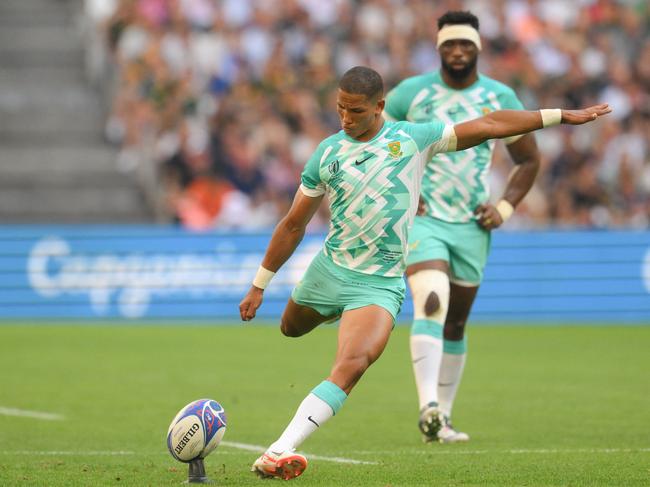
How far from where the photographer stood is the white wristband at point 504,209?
10.4 metres

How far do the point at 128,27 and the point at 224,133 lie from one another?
363 cm

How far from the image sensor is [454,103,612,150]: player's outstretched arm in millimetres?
8000

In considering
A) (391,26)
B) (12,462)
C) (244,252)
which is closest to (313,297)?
(12,462)

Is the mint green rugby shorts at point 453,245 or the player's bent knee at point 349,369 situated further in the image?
the mint green rugby shorts at point 453,245

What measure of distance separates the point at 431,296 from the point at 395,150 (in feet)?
6.85

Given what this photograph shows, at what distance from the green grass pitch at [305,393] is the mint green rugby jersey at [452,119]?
175 cm

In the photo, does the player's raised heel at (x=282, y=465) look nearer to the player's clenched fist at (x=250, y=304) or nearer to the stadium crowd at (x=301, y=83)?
the player's clenched fist at (x=250, y=304)

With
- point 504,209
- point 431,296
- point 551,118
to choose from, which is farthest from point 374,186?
point 504,209

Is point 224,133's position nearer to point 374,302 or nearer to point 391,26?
point 391,26

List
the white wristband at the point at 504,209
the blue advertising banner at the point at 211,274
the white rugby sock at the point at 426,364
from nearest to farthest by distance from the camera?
1. the white rugby sock at the point at 426,364
2. the white wristband at the point at 504,209
3. the blue advertising banner at the point at 211,274

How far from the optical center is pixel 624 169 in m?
23.7

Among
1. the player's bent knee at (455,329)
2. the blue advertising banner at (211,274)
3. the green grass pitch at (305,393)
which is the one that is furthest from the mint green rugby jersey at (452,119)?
the blue advertising banner at (211,274)

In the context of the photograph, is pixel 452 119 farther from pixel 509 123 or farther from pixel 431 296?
pixel 509 123

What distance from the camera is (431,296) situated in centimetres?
984
